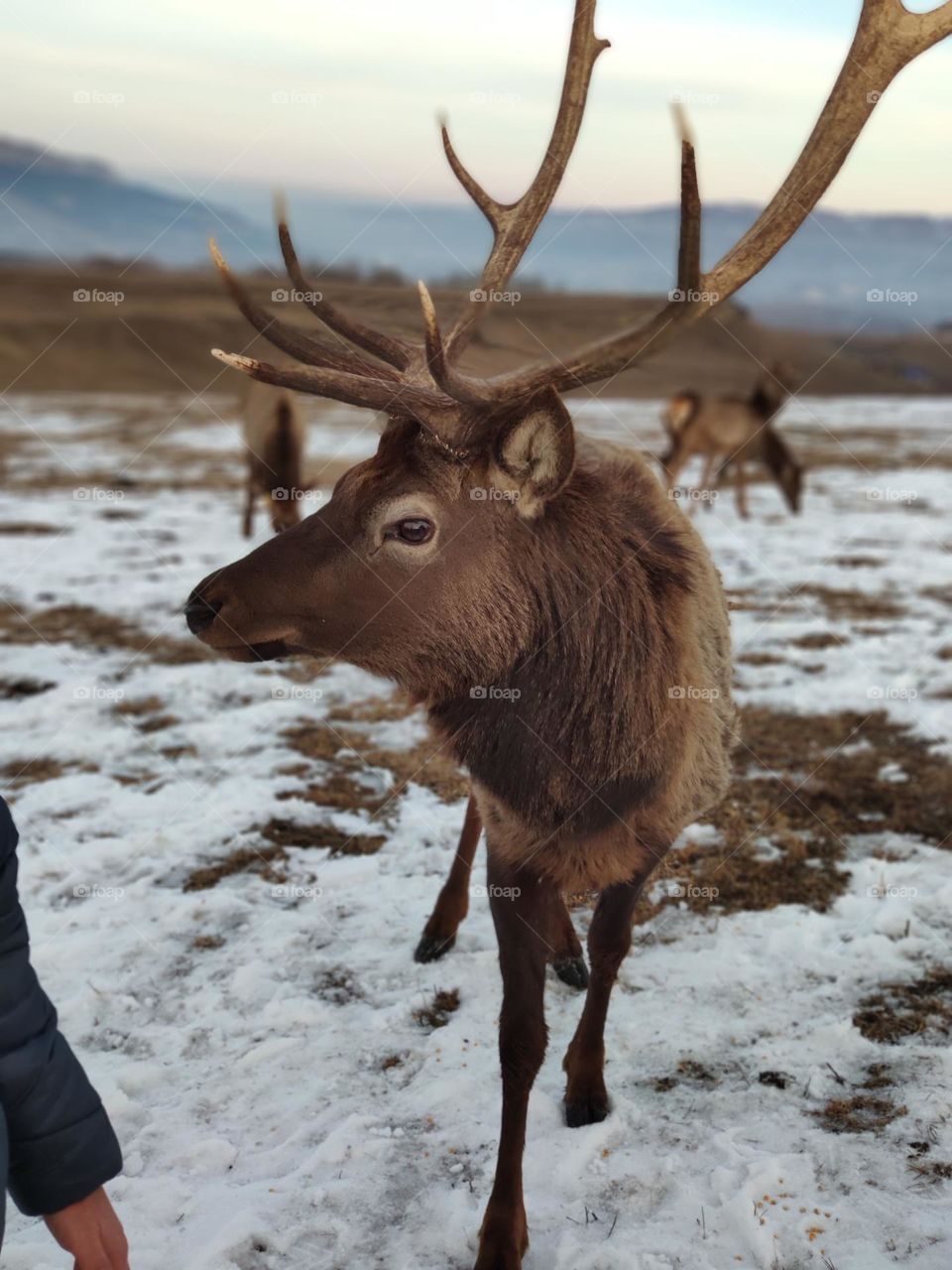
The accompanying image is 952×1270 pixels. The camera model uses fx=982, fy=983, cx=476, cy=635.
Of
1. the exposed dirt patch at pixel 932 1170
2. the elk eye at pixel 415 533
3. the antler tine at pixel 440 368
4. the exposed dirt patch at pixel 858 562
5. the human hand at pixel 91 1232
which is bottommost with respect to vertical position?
the exposed dirt patch at pixel 932 1170

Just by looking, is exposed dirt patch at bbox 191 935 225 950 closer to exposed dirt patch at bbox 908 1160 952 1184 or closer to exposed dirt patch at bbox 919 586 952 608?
exposed dirt patch at bbox 908 1160 952 1184

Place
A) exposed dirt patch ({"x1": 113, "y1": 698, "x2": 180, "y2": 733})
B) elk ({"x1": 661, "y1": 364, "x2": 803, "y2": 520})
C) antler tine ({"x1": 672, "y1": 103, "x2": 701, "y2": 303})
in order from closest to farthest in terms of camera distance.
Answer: antler tine ({"x1": 672, "y1": 103, "x2": 701, "y2": 303})
exposed dirt patch ({"x1": 113, "y1": 698, "x2": 180, "y2": 733})
elk ({"x1": 661, "y1": 364, "x2": 803, "y2": 520})

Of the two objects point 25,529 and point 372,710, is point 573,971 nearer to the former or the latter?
point 372,710

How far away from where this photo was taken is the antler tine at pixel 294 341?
278 centimetres

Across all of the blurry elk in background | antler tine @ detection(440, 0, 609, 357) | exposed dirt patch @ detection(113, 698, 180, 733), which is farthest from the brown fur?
the blurry elk in background

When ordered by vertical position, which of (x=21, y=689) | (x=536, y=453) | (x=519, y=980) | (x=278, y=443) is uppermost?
(x=536, y=453)

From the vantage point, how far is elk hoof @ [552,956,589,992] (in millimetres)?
3631

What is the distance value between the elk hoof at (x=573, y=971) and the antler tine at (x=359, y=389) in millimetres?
2131

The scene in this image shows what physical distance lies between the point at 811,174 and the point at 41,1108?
2.77m

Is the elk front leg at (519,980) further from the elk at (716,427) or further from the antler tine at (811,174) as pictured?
the elk at (716,427)

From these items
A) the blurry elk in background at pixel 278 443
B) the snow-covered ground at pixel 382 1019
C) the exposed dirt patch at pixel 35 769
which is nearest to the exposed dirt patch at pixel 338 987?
the snow-covered ground at pixel 382 1019

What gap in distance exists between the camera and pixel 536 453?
251 centimetres

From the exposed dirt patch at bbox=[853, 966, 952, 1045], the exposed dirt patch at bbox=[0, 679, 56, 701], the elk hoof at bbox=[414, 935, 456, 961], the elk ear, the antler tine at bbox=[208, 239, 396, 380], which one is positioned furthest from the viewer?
the exposed dirt patch at bbox=[0, 679, 56, 701]

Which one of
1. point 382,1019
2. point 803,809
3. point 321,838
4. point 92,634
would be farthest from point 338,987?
point 92,634
